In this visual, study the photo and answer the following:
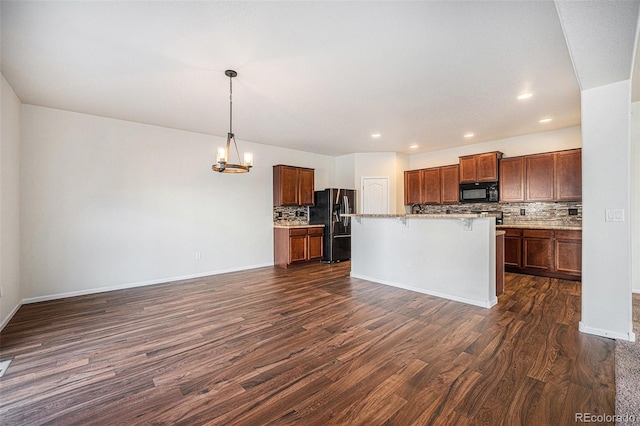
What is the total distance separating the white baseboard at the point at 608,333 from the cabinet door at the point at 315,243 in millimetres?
4591

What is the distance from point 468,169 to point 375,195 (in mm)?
2169

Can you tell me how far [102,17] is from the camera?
2.06 m

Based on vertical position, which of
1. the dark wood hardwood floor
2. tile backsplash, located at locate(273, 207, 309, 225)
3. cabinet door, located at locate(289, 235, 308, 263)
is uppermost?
tile backsplash, located at locate(273, 207, 309, 225)

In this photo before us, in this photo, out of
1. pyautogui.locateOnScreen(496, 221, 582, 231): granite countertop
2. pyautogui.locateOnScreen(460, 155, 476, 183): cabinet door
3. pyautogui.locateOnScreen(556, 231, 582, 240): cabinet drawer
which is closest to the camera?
pyautogui.locateOnScreen(556, 231, 582, 240): cabinet drawer

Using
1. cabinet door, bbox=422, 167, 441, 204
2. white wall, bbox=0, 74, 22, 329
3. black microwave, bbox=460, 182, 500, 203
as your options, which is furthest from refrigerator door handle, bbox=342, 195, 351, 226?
white wall, bbox=0, 74, 22, 329

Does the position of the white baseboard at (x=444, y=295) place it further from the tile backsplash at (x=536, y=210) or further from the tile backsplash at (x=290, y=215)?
the tile backsplash at (x=536, y=210)

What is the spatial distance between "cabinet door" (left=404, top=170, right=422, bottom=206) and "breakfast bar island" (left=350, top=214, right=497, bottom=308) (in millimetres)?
2633

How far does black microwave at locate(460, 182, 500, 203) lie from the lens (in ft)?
18.6

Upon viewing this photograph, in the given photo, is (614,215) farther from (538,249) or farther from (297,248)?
(297,248)

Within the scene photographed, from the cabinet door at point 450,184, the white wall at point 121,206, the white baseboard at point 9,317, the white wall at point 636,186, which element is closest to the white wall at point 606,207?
the white wall at point 636,186

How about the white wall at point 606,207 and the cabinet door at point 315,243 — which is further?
the cabinet door at point 315,243

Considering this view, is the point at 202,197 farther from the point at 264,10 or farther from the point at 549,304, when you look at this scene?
the point at 549,304

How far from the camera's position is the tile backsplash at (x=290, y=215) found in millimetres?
6483

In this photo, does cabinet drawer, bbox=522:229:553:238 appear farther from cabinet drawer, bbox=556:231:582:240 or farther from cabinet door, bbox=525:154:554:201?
cabinet door, bbox=525:154:554:201
